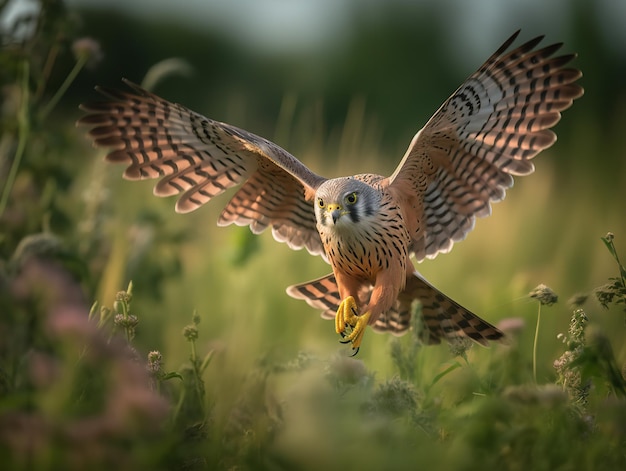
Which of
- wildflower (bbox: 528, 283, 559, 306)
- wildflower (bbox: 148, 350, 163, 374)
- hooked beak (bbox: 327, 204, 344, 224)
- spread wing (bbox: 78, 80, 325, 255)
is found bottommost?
wildflower (bbox: 148, 350, 163, 374)

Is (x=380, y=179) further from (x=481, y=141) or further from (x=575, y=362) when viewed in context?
(x=575, y=362)

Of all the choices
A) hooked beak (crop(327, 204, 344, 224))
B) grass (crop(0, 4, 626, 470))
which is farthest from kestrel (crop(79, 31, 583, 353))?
grass (crop(0, 4, 626, 470))

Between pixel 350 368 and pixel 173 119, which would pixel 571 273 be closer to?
pixel 173 119

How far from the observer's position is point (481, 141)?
4.30 metres

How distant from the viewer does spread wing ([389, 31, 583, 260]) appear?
404cm

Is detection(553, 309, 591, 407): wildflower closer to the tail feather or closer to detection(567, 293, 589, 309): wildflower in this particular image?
detection(567, 293, 589, 309): wildflower

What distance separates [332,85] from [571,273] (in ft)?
46.7

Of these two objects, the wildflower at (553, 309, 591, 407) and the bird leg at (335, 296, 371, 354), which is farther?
the bird leg at (335, 296, 371, 354)

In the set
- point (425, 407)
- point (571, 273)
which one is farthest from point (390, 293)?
point (571, 273)

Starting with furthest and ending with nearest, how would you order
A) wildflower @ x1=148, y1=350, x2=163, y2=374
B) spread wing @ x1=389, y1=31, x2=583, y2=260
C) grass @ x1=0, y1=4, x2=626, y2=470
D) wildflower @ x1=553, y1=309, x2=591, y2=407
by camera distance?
spread wing @ x1=389, y1=31, x2=583, y2=260 → wildflower @ x1=553, y1=309, x2=591, y2=407 → wildflower @ x1=148, y1=350, x2=163, y2=374 → grass @ x1=0, y1=4, x2=626, y2=470

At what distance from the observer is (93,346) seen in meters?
1.92

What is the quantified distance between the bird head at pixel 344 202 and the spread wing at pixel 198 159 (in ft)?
1.17

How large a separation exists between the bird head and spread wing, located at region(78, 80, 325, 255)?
1.17ft

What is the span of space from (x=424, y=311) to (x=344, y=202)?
932 mm
